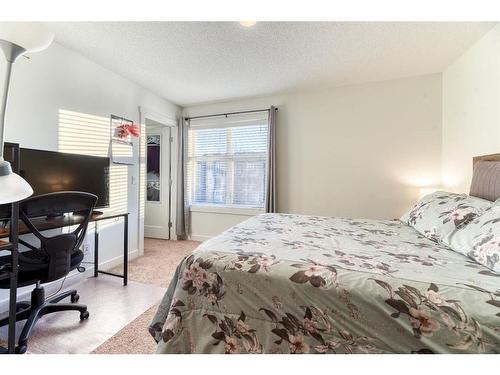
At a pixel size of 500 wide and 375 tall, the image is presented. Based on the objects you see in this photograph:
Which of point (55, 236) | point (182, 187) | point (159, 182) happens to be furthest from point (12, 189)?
point (159, 182)

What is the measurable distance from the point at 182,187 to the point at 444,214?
3475 millimetres

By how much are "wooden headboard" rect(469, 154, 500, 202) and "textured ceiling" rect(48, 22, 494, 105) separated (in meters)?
1.10

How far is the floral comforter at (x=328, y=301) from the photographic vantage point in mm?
800

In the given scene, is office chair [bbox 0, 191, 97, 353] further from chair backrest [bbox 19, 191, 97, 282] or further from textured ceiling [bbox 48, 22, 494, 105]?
textured ceiling [bbox 48, 22, 494, 105]

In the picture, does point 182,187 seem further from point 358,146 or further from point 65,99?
point 358,146

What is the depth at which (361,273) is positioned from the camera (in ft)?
3.15

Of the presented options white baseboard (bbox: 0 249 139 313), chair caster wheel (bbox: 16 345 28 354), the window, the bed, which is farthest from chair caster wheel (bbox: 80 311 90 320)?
the window

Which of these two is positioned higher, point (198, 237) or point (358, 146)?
point (358, 146)

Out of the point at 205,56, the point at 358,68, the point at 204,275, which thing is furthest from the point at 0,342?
the point at 358,68

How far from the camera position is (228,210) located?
3.81 metres
